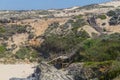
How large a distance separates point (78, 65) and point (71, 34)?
1167 inches

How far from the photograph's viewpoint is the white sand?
47906mm

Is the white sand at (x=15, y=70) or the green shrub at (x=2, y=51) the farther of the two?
the green shrub at (x=2, y=51)

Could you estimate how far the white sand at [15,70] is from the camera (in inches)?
1886

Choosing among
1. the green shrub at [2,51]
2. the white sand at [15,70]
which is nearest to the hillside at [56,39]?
the green shrub at [2,51]

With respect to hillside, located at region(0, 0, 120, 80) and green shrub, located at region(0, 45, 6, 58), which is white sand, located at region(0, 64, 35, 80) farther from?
green shrub, located at region(0, 45, 6, 58)

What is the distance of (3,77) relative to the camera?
47188 millimetres

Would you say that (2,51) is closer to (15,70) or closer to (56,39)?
(56,39)

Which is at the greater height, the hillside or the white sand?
the hillside

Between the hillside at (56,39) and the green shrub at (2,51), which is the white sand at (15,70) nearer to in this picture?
the hillside at (56,39)

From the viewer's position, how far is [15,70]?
50.6 m

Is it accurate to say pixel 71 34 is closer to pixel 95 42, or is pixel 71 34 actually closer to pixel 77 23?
pixel 77 23

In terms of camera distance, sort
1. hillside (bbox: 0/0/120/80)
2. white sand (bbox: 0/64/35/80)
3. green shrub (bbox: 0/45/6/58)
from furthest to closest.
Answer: green shrub (bbox: 0/45/6/58)
white sand (bbox: 0/64/35/80)
hillside (bbox: 0/0/120/80)

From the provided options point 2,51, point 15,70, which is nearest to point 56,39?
point 2,51

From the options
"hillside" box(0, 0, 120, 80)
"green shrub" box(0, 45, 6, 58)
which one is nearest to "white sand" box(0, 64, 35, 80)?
"hillside" box(0, 0, 120, 80)
